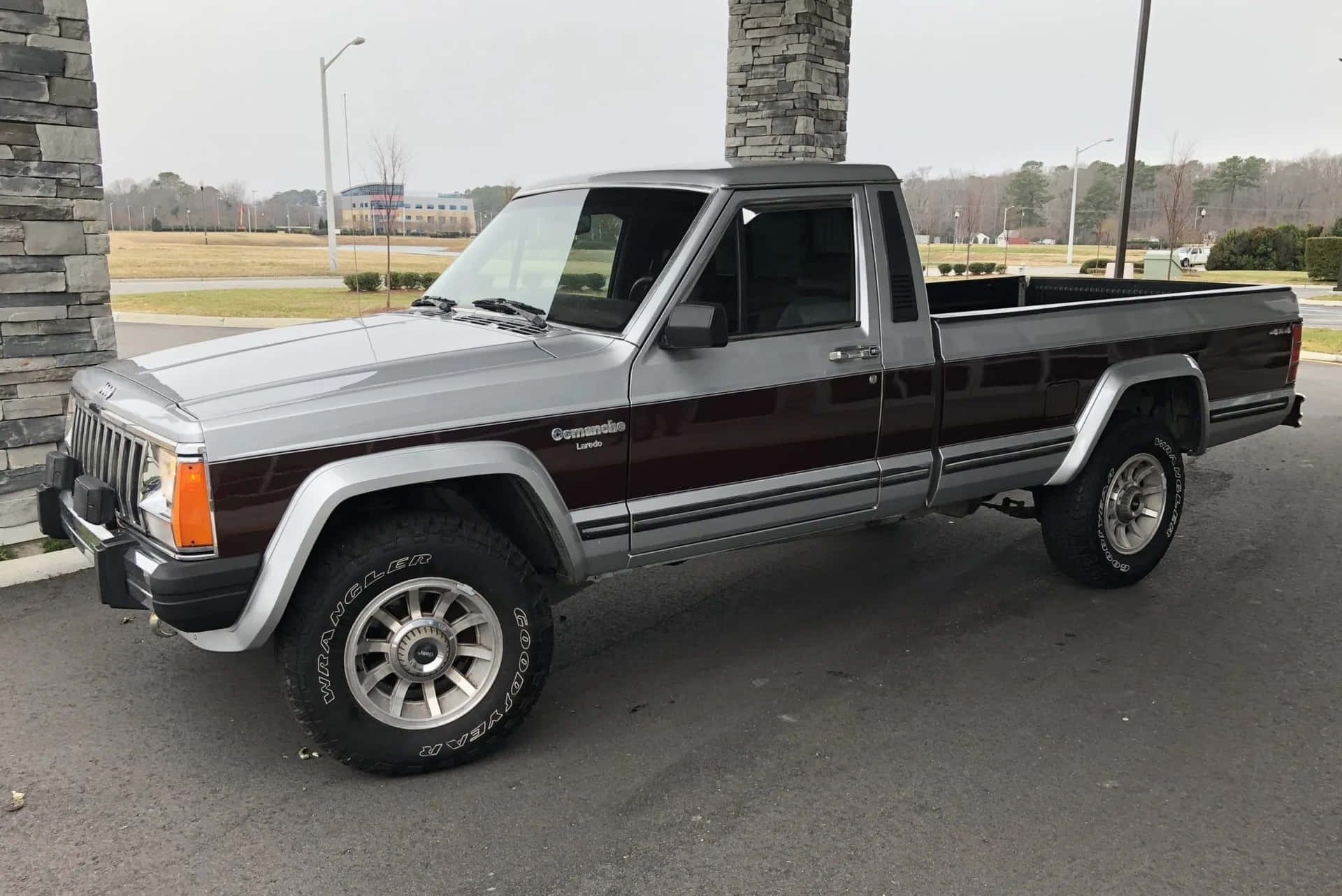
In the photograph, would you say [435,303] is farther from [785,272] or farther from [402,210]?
[402,210]

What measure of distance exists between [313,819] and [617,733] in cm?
114

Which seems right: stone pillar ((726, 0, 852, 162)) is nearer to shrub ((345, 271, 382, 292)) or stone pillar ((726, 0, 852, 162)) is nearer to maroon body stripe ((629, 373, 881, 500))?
maroon body stripe ((629, 373, 881, 500))

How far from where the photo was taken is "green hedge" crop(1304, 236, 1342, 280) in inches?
1563

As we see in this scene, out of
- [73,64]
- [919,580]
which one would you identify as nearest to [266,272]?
[73,64]

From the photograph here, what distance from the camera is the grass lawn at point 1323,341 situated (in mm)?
18141

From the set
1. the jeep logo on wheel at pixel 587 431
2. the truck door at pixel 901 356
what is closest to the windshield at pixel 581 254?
the jeep logo on wheel at pixel 587 431

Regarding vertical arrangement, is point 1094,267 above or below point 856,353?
below

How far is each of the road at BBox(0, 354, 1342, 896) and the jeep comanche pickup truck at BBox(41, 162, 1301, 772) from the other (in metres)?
0.41

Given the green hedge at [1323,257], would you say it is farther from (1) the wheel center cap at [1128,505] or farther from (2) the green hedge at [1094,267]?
(1) the wheel center cap at [1128,505]

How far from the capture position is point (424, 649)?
12.0ft

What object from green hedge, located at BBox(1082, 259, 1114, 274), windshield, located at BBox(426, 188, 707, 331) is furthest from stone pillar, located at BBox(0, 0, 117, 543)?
green hedge, located at BBox(1082, 259, 1114, 274)

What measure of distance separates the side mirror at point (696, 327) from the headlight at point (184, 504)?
1660 millimetres

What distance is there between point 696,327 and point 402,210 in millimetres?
34633

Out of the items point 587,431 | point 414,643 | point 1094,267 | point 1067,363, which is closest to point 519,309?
point 587,431
